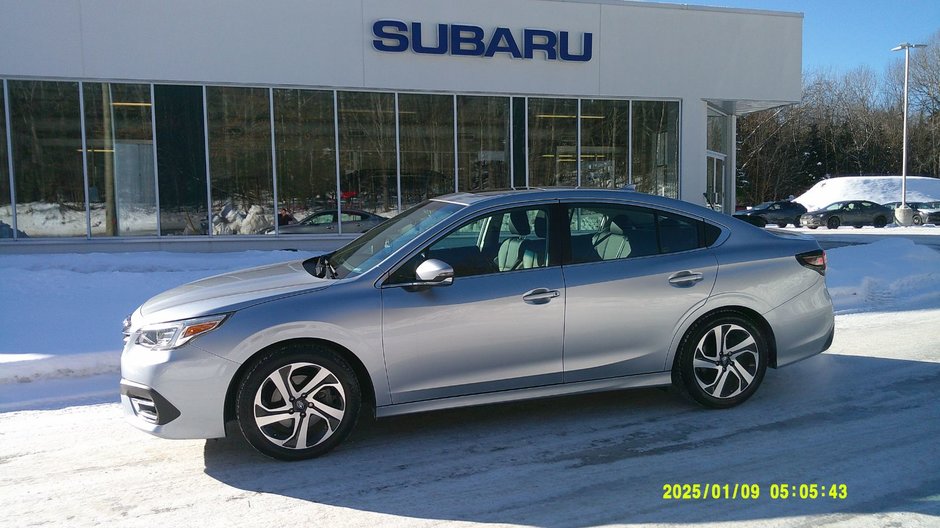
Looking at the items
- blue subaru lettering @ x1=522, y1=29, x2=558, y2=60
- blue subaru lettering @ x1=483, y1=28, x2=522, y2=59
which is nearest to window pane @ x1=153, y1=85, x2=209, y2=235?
blue subaru lettering @ x1=483, y1=28, x2=522, y2=59

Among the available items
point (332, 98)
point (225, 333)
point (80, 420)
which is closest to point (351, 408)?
point (225, 333)

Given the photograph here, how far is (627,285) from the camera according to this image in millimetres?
4871

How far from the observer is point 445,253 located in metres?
4.65

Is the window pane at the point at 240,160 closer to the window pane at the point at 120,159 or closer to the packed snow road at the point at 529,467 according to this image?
the window pane at the point at 120,159

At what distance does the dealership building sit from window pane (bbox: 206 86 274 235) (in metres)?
0.03

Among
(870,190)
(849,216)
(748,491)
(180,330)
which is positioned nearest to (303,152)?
(180,330)

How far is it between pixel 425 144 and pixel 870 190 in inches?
1902

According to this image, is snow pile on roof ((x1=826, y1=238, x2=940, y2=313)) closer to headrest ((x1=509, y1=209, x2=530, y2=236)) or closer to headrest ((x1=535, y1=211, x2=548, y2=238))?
headrest ((x1=535, y1=211, x2=548, y2=238))

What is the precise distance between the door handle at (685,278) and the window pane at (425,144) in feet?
37.7

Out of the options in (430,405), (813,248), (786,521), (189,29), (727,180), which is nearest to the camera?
(786,521)

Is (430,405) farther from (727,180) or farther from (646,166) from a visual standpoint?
(727,180)

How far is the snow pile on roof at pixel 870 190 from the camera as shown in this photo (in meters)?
51.4

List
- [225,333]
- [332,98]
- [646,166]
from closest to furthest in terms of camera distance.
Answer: [225,333] → [332,98] → [646,166]

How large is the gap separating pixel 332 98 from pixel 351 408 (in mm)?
12078
